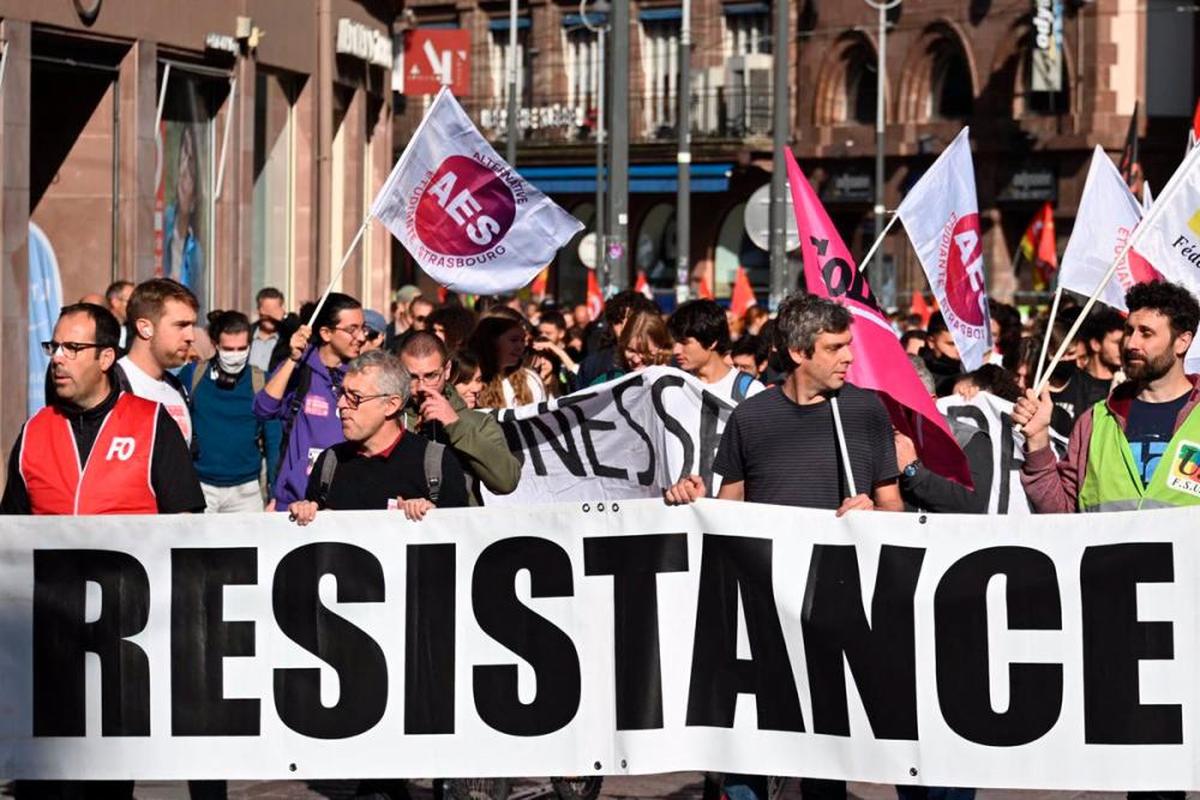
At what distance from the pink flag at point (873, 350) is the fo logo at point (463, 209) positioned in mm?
2798

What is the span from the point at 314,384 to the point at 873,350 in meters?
3.28

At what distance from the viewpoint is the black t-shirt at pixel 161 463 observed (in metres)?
7.20

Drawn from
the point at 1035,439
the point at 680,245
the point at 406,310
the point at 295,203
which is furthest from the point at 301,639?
the point at 680,245

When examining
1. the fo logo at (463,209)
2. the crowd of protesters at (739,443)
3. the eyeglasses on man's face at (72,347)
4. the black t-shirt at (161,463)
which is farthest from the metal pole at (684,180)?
the eyeglasses on man's face at (72,347)

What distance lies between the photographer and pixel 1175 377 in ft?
24.1

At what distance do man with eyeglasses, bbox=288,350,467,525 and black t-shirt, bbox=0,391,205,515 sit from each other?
36cm

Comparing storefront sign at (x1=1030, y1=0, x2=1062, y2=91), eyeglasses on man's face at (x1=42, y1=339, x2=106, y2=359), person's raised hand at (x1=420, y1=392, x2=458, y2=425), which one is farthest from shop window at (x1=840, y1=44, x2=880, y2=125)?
eyeglasses on man's face at (x1=42, y1=339, x2=106, y2=359)

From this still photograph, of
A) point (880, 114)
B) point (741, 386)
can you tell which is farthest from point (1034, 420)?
point (880, 114)

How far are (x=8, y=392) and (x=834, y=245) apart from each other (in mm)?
10315

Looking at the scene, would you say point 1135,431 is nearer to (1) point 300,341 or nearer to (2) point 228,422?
(1) point 300,341

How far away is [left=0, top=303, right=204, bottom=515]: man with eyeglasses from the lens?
7.18 meters

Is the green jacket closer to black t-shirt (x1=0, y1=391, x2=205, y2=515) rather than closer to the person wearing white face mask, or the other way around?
black t-shirt (x1=0, y1=391, x2=205, y2=515)

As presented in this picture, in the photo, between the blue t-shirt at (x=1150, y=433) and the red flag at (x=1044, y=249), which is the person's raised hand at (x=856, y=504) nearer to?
the blue t-shirt at (x=1150, y=433)

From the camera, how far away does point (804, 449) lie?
286 inches
